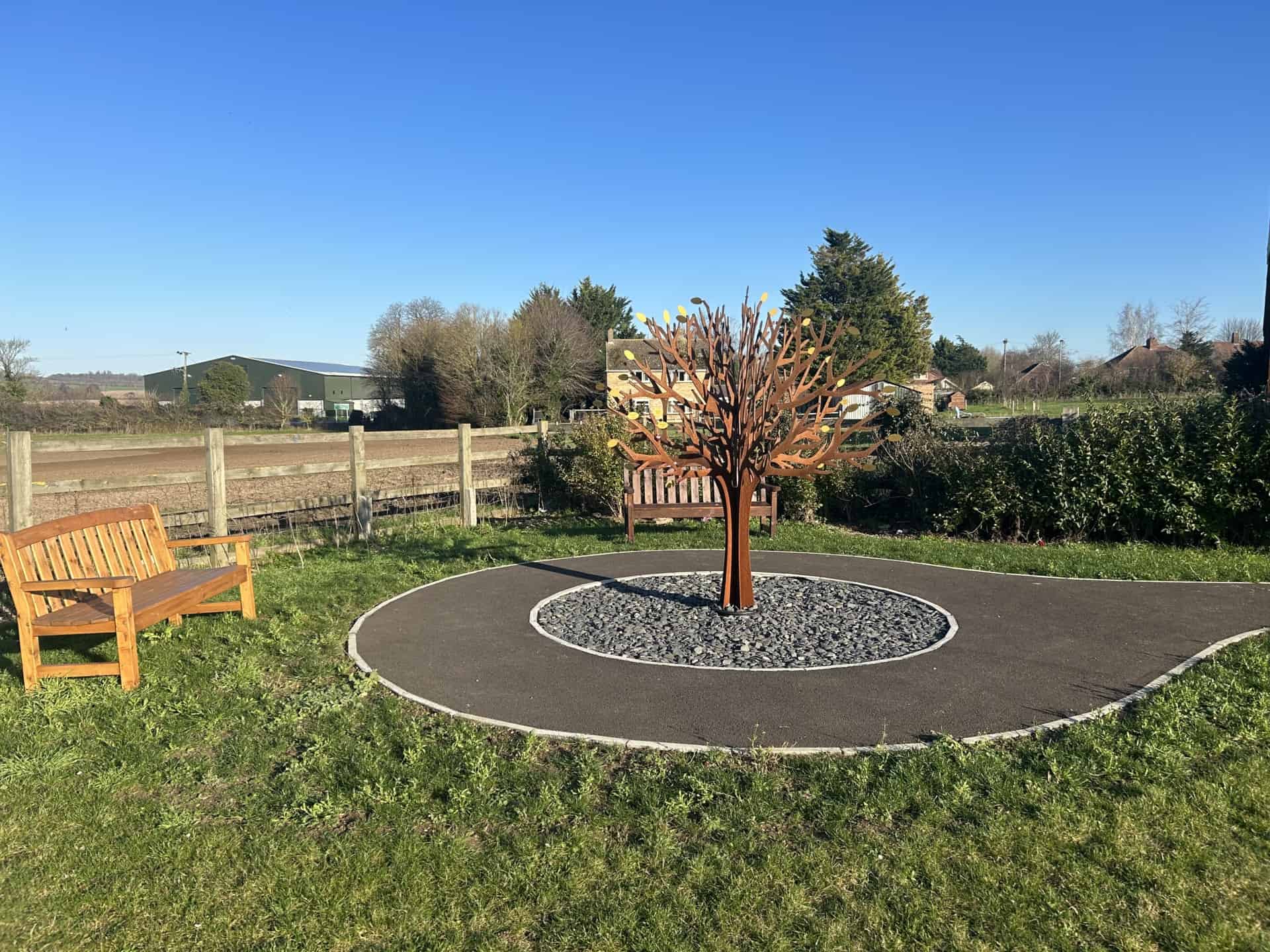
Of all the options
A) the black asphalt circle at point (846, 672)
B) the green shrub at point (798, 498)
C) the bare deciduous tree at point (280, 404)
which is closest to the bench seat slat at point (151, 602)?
the black asphalt circle at point (846, 672)

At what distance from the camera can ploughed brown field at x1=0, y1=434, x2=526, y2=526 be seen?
1306 cm

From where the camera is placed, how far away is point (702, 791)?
364 cm

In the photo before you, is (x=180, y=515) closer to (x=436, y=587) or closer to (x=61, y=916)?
(x=436, y=587)

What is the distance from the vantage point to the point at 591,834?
3.32 meters

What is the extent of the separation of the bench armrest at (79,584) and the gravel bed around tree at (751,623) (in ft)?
9.90

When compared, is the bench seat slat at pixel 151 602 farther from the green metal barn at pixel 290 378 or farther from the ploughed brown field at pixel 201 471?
the green metal barn at pixel 290 378

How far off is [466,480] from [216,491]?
145 inches

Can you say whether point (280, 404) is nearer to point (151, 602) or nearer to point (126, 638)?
point (151, 602)

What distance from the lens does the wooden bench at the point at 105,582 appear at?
5074 mm

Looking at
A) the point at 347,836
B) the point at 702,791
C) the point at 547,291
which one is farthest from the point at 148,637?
the point at 547,291

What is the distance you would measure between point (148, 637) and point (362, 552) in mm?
3747

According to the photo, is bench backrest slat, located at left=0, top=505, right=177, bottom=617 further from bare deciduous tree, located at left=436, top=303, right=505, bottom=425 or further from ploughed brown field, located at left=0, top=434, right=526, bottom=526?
bare deciduous tree, located at left=436, top=303, right=505, bottom=425

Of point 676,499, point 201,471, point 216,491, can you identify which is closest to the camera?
point 216,491

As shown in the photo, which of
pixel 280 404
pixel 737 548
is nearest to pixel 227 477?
pixel 737 548
